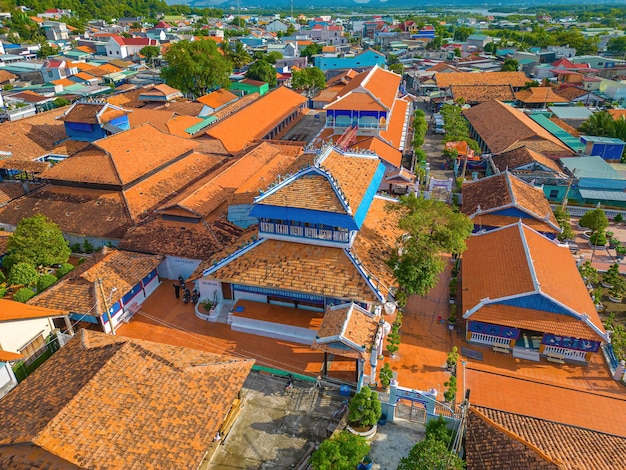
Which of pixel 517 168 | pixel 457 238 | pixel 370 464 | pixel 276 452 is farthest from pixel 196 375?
pixel 517 168

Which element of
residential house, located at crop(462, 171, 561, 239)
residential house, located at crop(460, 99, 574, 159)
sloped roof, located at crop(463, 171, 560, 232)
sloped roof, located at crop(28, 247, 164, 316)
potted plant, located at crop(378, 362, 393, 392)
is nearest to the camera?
potted plant, located at crop(378, 362, 393, 392)

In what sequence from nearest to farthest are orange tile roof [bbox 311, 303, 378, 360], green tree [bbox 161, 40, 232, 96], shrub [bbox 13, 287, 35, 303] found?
1. orange tile roof [bbox 311, 303, 378, 360]
2. shrub [bbox 13, 287, 35, 303]
3. green tree [bbox 161, 40, 232, 96]

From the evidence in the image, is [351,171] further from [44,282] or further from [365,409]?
[44,282]

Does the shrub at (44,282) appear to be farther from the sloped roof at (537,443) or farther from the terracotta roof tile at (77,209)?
the sloped roof at (537,443)

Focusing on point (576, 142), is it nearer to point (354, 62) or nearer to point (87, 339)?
point (87, 339)

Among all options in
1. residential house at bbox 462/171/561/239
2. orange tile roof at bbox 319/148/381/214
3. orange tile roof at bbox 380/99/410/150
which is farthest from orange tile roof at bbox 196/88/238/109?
residential house at bbox 462/171/561/239

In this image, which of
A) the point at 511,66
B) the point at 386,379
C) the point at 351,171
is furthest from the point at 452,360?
the point at 511,66

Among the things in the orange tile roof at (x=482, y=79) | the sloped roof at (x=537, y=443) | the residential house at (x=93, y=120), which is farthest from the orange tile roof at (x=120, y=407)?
the orange tile roof at (x=482, y=79)

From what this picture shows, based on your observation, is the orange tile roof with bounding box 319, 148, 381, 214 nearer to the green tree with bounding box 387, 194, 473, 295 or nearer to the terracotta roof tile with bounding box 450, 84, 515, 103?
the green tree with bounding box 387, 194, 473, 295
